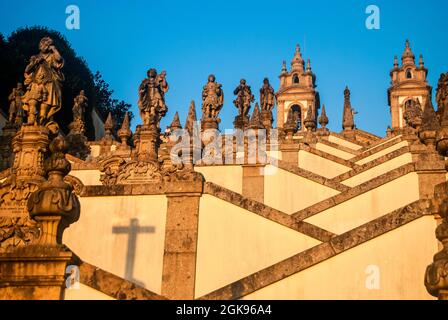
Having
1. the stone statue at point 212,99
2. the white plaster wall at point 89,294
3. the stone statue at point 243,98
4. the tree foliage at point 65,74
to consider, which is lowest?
the white plaster wall at point 89,294

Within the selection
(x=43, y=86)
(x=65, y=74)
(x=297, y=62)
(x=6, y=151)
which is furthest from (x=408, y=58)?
(x=43, y=86)

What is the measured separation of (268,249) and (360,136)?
40.7 metres

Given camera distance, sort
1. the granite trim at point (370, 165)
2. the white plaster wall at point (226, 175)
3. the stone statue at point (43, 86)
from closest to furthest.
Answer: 1. the stone statue at point (43, 86)
2. the white plaster wall at point (226, 175)
3. the granite trim at point (370, 165)

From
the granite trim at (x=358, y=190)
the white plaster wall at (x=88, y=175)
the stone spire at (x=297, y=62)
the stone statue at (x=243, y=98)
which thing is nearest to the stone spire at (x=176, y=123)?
the stone statue at (x=243, y=98)

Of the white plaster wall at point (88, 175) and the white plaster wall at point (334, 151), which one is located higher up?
the white plaster wall at point (334, 151)

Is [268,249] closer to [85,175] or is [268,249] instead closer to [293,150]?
[85,175]

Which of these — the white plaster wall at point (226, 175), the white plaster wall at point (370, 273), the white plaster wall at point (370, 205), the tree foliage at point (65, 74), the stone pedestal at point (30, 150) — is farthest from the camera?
the tree foliage at point (65, 74)

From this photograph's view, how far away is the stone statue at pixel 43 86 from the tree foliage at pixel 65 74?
2906 cm

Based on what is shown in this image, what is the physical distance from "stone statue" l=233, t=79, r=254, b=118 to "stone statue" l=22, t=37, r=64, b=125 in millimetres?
11637

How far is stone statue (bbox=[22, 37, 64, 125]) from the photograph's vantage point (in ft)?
45.2

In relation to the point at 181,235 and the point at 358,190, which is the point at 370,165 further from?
the point at 181,235

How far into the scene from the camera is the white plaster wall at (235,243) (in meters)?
12.1

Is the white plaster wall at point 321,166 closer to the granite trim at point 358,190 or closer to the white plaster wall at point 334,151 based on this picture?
the white plaster wall at point 334,151
